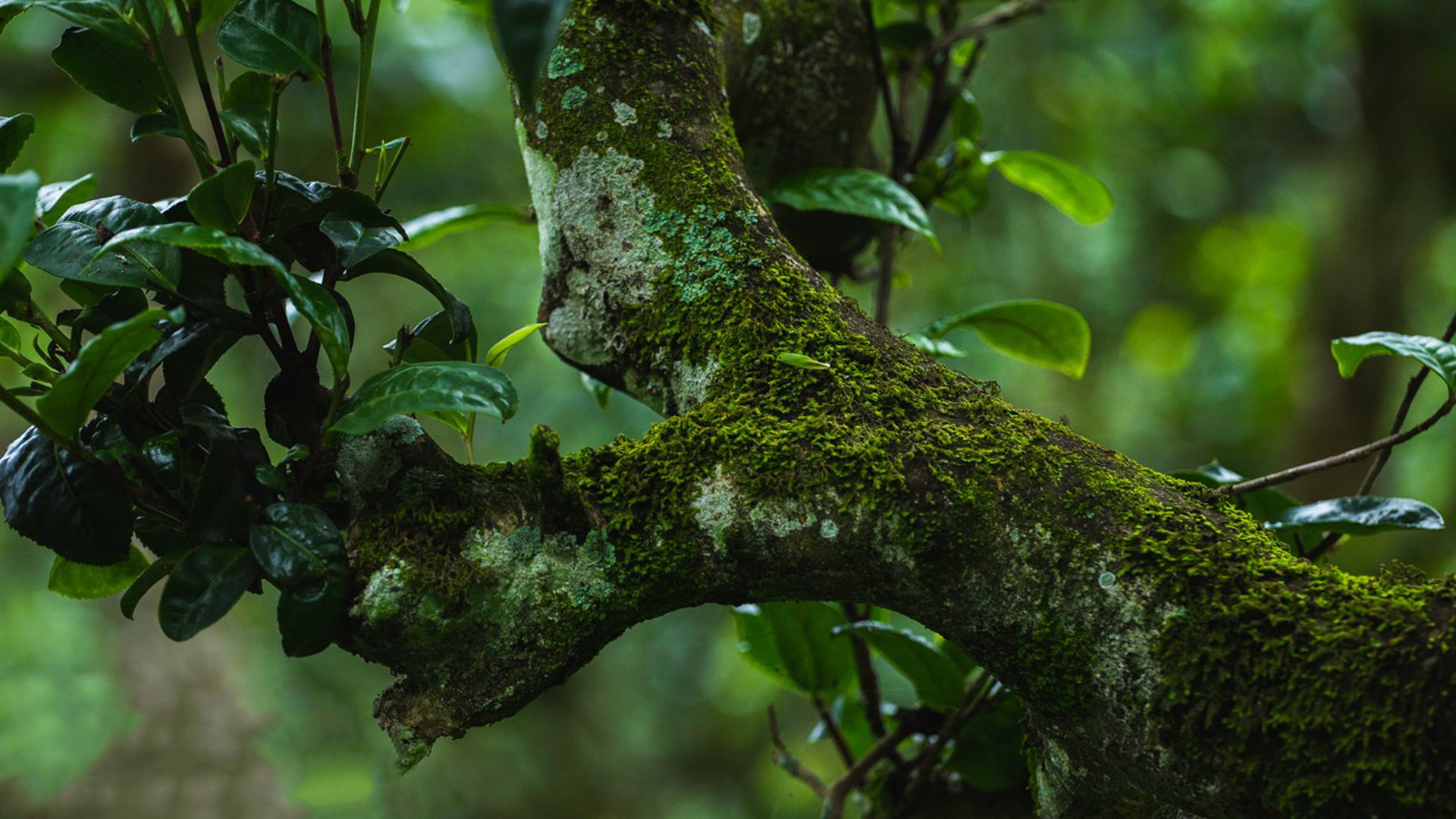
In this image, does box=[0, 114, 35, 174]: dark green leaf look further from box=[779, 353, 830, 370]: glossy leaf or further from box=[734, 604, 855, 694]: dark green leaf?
box=[734, 604, 855, 694]: dark green leaf

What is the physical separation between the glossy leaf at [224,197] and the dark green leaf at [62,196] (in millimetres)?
157

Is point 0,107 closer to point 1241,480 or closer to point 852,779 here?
point 852,779

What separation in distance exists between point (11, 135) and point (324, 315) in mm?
302

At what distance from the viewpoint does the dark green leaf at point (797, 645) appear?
1.15 m

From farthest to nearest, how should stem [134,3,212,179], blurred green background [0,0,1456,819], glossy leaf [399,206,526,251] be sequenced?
blurred green background [0,0,1456,819]
glossy leaf [399,206,526,251]
stem [134,3,212,179]

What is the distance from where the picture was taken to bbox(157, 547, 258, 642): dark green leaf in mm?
630

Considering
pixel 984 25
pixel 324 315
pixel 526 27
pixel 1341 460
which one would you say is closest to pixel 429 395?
pixel 324 315

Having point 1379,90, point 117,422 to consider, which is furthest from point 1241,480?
point 1379,90

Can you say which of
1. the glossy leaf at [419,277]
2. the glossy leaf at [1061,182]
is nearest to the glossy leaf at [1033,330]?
the glossy leaf at [1061,182]

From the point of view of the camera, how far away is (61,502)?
0.67 meters

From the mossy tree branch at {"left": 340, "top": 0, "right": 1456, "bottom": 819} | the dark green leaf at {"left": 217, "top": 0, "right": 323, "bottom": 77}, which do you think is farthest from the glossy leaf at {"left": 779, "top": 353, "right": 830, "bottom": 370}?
the dark green leaf at {"left": 217, "top": 0, "right": 323, "bottom": 77}

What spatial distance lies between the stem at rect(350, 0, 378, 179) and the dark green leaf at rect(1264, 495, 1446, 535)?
31.5 inches

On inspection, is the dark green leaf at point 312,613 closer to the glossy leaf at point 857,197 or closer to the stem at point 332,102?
the stem at point 332,102

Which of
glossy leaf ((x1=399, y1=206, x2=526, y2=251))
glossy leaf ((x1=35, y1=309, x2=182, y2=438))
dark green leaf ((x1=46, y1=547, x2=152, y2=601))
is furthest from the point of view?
glossy leaf ((x1=399, y1=206, x2=526, y2=251))
